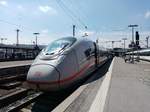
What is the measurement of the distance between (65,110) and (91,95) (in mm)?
2057

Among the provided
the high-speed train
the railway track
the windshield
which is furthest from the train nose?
the windshield

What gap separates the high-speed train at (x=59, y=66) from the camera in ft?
28.4

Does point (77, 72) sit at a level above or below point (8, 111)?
above

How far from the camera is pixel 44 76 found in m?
8.56

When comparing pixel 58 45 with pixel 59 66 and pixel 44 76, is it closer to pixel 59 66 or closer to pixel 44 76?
pixel 59 66

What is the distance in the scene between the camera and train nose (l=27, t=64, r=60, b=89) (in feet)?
28.0

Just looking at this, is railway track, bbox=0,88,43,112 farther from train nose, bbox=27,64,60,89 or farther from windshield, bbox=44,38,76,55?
windshield, bbox=44,38,76,55

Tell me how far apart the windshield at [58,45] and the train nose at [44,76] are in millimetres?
1346

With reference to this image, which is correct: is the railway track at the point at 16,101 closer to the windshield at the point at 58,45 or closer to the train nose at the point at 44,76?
the train nose at the point at 44,76

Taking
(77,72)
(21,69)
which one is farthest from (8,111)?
(21,69)

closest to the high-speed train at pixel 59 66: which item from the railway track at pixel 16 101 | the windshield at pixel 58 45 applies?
the windshield at pixel 58 45

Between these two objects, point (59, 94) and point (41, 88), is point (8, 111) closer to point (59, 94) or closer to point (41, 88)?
point (41, 88)

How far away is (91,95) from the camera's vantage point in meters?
8.18

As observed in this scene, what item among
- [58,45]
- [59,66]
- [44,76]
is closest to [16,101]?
[44,76]
